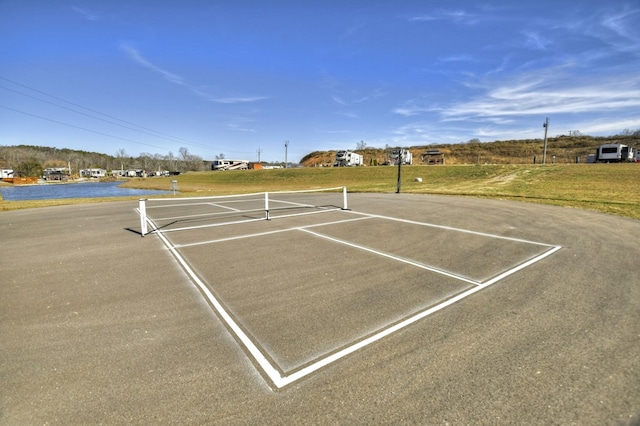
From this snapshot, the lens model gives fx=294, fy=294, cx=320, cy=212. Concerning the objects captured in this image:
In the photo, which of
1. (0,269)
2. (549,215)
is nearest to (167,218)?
(0,269)

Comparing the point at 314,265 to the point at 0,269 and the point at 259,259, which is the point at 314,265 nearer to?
the point at 259,259

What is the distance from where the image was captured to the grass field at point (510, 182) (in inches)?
682

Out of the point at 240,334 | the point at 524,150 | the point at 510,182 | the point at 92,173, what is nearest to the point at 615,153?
the point at 510,182

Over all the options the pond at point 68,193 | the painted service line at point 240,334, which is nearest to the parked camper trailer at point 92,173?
the pond at point 68,193

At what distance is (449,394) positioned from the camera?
8.89 ft

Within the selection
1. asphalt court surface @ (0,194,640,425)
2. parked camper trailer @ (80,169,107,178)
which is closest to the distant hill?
asphalt court surface @ (0,194,640,425)

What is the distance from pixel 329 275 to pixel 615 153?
60.3 meters

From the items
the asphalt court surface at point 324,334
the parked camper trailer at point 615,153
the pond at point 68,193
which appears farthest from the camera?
the parked camper trailer at point 615,153

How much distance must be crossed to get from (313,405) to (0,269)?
7894mm

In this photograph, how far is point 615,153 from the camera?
44.8 metres

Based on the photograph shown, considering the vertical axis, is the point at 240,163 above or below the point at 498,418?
above

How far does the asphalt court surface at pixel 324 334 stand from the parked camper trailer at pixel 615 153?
52.7 m

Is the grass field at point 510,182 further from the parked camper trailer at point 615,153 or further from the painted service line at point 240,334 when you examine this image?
the painted service line at point 240,334

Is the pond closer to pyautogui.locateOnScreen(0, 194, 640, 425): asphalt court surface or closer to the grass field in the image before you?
the grass field
